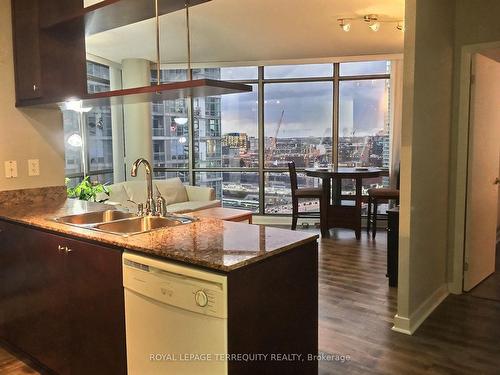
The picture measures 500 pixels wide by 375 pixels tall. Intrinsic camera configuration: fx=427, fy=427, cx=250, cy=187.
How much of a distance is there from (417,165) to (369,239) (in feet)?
9.82

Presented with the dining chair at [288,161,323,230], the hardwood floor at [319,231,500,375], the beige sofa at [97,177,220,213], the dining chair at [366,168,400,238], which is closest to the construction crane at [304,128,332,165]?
the dining chair at [288,161,323,230]

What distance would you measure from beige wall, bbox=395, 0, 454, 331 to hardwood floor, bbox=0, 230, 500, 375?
0.19m

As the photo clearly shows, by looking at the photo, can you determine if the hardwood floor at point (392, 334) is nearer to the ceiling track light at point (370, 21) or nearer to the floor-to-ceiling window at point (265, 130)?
the ceiling track light at point (370, 21)

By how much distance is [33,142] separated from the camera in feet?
10.3

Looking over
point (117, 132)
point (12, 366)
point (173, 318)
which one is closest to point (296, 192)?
point (117, 132)

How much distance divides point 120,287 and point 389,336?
1.88 metres

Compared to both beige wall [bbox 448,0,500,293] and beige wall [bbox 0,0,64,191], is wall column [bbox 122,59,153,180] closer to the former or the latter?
beige wall [bbox 0,0,64,191]

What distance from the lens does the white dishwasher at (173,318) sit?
151cm

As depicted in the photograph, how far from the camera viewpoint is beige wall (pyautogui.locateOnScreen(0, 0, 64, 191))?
297 centimetres

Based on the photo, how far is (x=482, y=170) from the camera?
3746mm

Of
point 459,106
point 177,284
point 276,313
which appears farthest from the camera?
point 459,106

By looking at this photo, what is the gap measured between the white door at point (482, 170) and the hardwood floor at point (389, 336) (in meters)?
0.47

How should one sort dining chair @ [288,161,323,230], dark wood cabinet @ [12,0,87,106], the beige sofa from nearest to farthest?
1. dark wood cabinet @ [12,0,87,106]
2. the beige sofa
3. dining chair @ [288,161,323,230]

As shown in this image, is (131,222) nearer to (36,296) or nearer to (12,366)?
(36,296)
